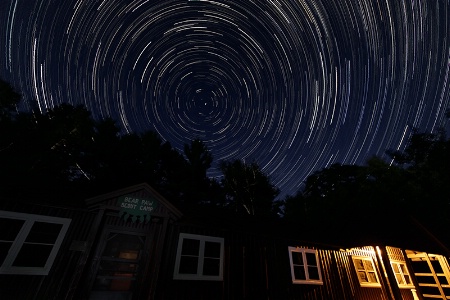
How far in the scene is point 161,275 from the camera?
300 inches

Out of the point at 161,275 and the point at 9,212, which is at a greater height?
the point at 9,212

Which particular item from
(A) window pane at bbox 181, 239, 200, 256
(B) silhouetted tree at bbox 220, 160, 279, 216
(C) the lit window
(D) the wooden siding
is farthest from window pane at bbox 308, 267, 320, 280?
(B) silhouetted tree at bbox 220, 160, 279, 216

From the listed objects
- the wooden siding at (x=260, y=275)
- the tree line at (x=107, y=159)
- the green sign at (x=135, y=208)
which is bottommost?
the wooden siding at (x=260, y=275)

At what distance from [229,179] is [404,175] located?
885 inches

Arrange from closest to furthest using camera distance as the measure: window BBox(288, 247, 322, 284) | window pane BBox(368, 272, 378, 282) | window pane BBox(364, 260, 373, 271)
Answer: window BBox(288, 247, 322, 284), window pane BBox(368, 272, 378, 282), window pane BBox(364, 260, 373, 271)

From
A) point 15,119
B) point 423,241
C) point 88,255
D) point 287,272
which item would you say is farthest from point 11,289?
point 15,119

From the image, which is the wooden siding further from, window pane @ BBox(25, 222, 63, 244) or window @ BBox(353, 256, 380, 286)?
window pane @ BBox(25, 222, 63, 244)

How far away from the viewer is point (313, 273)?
10250 millimetres

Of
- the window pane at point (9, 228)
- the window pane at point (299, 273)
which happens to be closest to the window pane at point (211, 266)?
the window pane at point (299, 273)

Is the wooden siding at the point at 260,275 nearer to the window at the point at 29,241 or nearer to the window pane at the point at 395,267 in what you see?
the window pane at the point at 395,267

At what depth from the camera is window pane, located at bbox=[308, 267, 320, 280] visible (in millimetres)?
10141

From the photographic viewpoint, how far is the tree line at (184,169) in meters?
19.7

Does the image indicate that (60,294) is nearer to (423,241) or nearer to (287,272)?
(287,272)

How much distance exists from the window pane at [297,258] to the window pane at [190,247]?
4667 mm
